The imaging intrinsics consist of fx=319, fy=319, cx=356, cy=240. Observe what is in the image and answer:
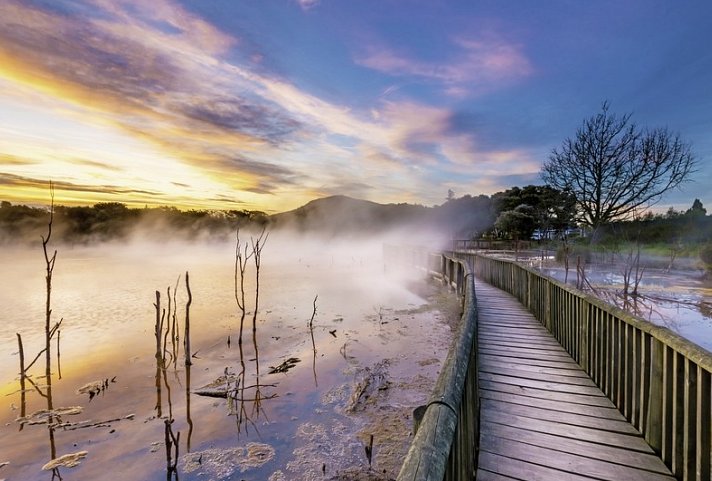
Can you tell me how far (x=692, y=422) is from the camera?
92.9 inches

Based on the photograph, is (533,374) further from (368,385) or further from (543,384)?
(368,385)

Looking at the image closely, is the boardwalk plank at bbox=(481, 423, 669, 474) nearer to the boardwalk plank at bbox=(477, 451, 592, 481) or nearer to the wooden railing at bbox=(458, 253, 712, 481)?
the wooden railing at bbox=(458, 253, 712, 481)

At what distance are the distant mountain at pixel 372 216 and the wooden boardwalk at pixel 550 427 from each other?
192ft

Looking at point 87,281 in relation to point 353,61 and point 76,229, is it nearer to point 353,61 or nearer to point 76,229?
point 353,61

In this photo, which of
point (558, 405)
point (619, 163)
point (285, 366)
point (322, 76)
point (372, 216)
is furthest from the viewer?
point (372, 216)

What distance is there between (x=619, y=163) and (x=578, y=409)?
3155cm

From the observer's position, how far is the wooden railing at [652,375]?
2.28 metres

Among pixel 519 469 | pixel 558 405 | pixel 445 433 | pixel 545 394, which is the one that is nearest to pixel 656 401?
pixel 558 405

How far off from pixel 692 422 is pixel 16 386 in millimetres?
13261

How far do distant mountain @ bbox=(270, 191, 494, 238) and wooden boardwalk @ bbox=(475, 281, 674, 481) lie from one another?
192 feet

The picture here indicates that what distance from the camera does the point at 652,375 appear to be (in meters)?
2.86

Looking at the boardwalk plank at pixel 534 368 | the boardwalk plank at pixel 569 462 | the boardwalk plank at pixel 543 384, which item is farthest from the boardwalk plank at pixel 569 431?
the boardwalk plank at pixel 534 368

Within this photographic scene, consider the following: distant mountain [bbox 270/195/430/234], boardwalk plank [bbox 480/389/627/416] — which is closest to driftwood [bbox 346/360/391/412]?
boardwalk plank [bbox 480/389/627/416]

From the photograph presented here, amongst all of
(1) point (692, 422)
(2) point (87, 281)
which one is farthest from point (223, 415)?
(2) point (87, 281)
